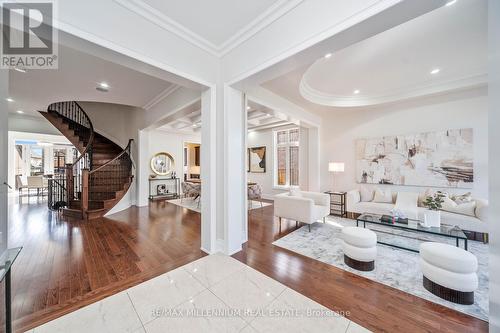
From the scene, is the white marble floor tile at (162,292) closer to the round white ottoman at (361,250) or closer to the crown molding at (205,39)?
the round white ottoman at (361,250)

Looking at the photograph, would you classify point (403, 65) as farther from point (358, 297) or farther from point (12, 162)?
point (12, 162)

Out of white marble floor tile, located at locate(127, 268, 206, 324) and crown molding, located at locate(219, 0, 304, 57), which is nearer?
white marble floor tile, located at locate(127, 268, 206, 324)

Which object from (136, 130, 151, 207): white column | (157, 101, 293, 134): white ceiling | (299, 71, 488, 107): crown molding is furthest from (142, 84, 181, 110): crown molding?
(299, 71, 488, 107): crown molding

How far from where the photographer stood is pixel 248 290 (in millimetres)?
1988

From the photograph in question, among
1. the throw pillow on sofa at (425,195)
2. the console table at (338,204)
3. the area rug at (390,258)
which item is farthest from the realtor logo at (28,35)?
the throw pillow on sofa at (425,195)

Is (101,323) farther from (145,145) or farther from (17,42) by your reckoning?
(145,145)

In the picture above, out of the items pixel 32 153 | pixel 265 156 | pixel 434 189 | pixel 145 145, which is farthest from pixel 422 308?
pixel 32 153

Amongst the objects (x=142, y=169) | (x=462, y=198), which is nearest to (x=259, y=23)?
(x=462, y=198)

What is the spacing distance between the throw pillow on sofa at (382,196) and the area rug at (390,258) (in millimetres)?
889

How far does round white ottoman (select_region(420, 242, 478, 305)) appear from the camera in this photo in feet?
5.75

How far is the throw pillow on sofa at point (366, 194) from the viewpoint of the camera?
469cm

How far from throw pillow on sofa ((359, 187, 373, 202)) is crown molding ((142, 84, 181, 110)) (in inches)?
199

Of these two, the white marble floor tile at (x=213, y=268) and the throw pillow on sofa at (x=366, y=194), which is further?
the throw pillow on sofa at (x=366, y=194)

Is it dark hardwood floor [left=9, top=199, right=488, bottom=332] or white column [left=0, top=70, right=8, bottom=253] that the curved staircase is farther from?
white column [left=0, top=70, right=8, bottom=253]
